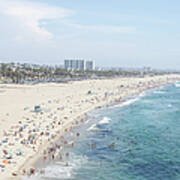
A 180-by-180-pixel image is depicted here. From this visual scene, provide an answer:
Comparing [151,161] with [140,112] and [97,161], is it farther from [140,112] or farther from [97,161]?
[140,112]

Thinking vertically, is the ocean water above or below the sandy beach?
A: below

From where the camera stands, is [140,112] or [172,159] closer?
[172,159]

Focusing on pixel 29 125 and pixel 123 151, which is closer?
pixel 123 151

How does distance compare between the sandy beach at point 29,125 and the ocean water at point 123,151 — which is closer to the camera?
the ocean water at point 123,151

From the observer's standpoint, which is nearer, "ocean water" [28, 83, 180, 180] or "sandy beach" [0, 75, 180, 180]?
"ocean water" [28, 83, 180, 180]

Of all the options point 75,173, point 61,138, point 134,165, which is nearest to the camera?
point 75,173

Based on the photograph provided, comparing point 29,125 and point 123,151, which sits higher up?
point 29,125

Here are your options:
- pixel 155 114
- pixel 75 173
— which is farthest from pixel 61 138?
pixel 155 114

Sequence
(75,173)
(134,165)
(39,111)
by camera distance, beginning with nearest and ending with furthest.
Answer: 1. (75,173)
2. (134,165)
3. (39,111)
